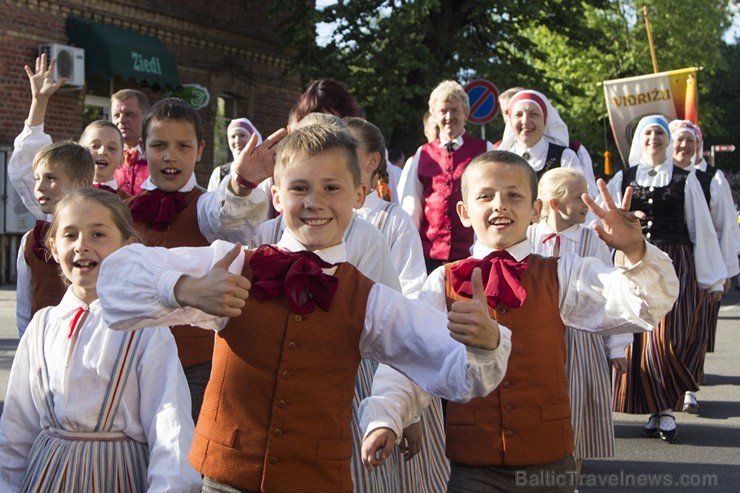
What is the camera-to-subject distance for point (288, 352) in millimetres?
3143

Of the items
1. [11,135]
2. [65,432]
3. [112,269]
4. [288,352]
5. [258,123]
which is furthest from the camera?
[258,123]

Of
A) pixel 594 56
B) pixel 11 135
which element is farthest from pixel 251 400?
pixel 594 56

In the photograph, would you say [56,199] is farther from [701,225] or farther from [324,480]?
[701,225]

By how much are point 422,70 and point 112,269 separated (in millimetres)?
19069

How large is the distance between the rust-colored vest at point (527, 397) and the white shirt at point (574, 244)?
198 cm

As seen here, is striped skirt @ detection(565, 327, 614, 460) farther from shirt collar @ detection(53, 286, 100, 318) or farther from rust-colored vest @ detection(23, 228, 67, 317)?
shirt collar @ detection(53, 286, 100, 318)

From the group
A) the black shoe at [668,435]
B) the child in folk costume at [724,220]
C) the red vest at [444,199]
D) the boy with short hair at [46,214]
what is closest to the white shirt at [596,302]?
the boy with short hair at [46,214]

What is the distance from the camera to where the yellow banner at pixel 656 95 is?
53.6ft

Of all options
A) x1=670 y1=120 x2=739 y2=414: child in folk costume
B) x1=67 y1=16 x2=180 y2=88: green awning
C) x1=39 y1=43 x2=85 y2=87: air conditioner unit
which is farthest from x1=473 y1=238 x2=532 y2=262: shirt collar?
x1=67 y1=16 x2=180 y2=88: green awning

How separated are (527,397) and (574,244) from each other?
2.17 meters

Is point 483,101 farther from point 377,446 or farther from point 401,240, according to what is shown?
point 377,446

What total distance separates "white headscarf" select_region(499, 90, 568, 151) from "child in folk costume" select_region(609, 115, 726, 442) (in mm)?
814

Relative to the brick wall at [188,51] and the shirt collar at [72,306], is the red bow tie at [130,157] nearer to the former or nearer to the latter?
the shirt collar at [72,306]

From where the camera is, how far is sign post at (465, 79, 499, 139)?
15477 mm
